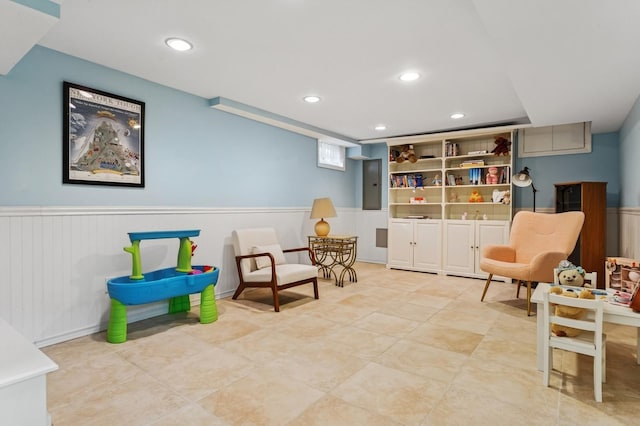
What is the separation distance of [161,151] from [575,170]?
18.2 ft

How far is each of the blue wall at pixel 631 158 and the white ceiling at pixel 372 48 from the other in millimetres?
160

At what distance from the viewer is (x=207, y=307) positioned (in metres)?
3.27

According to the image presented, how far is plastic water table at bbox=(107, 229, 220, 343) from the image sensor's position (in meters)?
2.79

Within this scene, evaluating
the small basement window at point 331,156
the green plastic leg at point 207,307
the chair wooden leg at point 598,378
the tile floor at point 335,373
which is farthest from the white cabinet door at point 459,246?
the green plastic leg at point 207,307

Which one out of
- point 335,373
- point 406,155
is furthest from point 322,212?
point 335,373

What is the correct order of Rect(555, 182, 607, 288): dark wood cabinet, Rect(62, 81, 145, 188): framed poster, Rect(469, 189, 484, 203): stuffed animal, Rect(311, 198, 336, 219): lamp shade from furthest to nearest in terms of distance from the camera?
1. Rect(469, 189, 484, 203): stuffed animal
2. Rect(311, 198, 336, 219): lamp shade
3. Rect(555, 182, 607, 288): dark wood cabinet
4. Rect(62, 81, 145, 188): framed poster

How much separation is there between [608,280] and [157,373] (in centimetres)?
407

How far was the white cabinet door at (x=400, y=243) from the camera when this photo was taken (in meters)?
6.02

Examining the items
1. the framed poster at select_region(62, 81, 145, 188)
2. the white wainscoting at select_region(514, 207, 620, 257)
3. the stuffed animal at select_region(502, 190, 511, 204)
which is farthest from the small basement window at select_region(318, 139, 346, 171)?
the white wainscoting at select_region(514, 207, 620, 257)

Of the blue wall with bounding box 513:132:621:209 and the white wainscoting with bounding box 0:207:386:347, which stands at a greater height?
the blue wall with bounding box 513:132:621:209

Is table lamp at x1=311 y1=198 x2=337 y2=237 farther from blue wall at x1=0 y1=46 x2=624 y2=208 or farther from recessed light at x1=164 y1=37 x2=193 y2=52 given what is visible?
recessed light at x1=164 y1=37 x2=193 y2=52

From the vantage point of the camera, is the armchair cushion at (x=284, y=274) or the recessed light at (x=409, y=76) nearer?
the recessed light at (x=409, y=76)

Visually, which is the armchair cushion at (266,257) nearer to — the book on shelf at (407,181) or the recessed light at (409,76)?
the recessed light at (409,76)

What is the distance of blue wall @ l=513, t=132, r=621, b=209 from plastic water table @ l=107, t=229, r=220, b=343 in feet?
15.6
